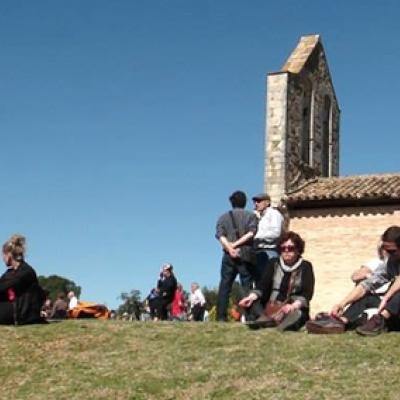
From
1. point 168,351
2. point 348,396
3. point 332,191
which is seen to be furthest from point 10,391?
point 332,191

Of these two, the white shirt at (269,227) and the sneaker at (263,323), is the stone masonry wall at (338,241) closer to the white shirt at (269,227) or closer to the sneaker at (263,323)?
the white shirt at (269,227)

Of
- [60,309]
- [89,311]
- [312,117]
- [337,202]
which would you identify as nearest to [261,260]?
[89,311]

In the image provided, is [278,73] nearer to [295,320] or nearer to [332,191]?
[332,191]

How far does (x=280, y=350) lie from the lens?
10.8 metres

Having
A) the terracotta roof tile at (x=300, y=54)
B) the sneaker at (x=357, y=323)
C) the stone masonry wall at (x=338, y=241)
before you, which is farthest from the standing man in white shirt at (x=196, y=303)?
the sneaker at (x=357, y=323)

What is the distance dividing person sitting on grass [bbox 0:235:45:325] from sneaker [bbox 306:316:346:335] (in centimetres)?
426

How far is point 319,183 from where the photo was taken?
3030 cm

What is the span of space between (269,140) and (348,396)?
68.5 ft

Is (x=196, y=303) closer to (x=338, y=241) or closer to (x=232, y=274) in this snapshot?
(x=338, y=241)

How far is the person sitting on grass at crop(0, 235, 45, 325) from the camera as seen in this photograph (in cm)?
1352

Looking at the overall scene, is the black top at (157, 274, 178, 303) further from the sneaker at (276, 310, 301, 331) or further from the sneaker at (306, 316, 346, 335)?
the sneaker at (306, 316, 346, 335)

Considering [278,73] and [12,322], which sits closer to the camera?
[12,322]

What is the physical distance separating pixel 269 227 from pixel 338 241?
44.9 feet

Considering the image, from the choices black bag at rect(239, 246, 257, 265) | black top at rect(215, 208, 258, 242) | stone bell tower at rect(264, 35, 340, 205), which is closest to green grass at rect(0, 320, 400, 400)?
black bag at rect(239, 246, 257, 265)
